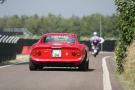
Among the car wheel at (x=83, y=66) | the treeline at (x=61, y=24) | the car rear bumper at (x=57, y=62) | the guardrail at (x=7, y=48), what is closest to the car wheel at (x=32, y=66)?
the car rear bumper at (x=57, y=62)

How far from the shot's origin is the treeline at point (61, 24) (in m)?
139

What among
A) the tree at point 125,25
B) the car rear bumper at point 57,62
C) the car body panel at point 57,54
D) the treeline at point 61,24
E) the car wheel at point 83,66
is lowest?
the treeline at point 61,24

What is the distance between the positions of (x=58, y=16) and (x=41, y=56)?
13821cm

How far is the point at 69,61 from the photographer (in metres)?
22.3

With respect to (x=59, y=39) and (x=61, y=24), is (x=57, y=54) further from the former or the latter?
(x=61, y=24)

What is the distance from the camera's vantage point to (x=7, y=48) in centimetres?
3450

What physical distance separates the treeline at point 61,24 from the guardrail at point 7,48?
9741cm

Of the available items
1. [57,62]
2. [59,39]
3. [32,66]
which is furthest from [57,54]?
[59,39]

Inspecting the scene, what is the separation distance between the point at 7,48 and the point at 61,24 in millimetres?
112244

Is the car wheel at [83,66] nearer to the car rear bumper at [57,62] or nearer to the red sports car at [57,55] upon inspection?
the red sports car at [57,55]

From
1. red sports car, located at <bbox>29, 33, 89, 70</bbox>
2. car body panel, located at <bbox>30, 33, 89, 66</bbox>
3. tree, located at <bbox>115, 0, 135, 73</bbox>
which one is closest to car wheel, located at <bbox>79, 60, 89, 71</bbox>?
red sports car, located at <bbox>29, 33, 89, 70</bbox>

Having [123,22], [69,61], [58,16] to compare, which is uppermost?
[123,22]

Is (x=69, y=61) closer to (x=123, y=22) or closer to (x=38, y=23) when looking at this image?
(x=123, y=22)

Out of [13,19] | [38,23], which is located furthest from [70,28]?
[13,19]
